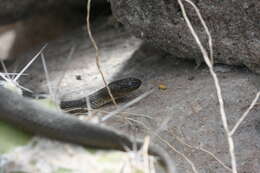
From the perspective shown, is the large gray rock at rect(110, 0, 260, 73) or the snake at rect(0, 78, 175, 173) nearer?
the snake at rect(0, 78, 175, 173)

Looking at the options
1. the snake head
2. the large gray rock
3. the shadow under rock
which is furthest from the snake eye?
the large gray rock

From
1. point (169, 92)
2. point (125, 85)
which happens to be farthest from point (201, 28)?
point (125, 85)

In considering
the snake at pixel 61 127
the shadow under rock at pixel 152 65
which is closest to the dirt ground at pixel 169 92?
the shadow under rock at pixel 152 65

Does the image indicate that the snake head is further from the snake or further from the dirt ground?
the snake

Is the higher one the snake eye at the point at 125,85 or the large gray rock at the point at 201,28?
the large gray rock at the point at 201,28

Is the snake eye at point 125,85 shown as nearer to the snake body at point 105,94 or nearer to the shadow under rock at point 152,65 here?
the snake body at point 105,94

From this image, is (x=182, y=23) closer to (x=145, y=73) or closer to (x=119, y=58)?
(x=145, y=73)
